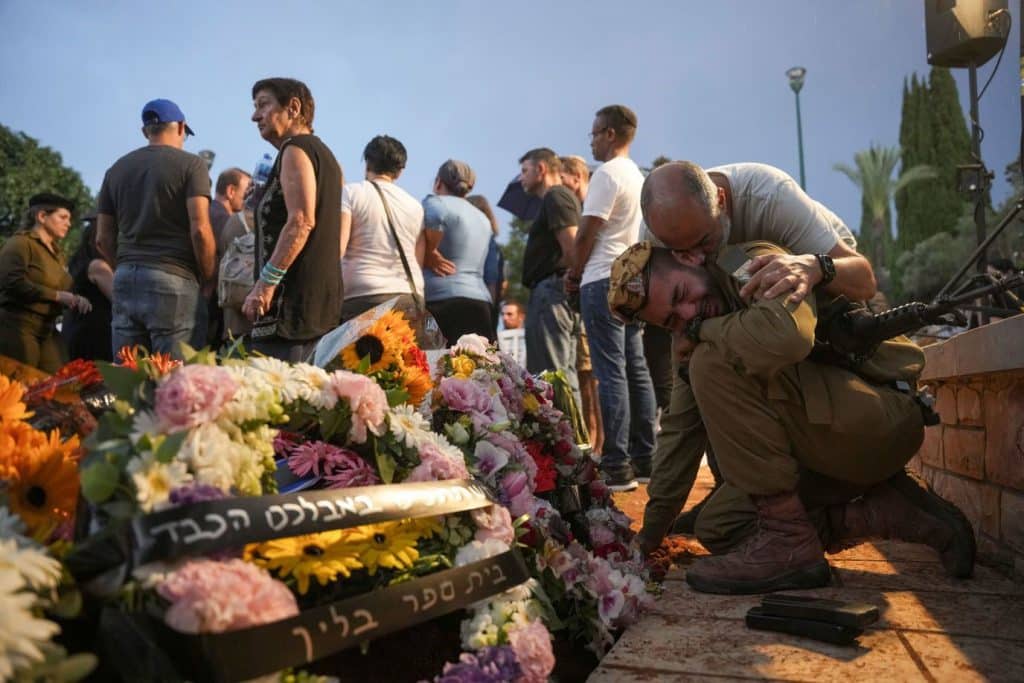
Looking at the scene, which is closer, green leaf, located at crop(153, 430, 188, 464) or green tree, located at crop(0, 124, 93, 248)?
green leaf, located at crop(153, 430, 188, 464)

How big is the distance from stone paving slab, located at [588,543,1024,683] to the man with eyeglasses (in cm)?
49

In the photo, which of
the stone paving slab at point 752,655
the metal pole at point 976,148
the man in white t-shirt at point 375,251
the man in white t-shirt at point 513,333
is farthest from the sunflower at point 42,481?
the man in white t-shirt at point 513,333

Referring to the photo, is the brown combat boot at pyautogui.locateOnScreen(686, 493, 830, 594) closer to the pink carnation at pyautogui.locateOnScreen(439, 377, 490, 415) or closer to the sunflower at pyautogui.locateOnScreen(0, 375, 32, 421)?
the pink carnation at pyautogui.locateOnScreen(439, 377, 490, 415)

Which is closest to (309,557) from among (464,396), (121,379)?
(121,379)

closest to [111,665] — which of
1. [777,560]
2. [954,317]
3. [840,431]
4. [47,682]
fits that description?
[47,682]

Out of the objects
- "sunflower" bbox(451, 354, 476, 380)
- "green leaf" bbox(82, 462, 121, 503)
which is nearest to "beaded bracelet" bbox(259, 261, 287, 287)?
"sunflower" bbox(451, 354, 476, 380)

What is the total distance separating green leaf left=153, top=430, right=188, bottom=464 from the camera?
118cm

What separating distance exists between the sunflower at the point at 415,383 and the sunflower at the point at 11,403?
81 centimetres

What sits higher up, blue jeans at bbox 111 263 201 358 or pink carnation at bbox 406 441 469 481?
blue jeans at bbox 111 263 201 358

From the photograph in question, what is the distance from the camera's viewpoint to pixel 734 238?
9.59 ft

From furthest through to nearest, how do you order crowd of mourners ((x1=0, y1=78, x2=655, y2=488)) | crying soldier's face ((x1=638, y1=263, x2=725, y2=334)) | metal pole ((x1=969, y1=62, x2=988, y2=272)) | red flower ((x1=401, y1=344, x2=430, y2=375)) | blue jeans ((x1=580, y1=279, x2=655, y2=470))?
metal pole ((x1=969, y1=62, x2=988, y2=272)), blue jeans ((x1=580, y1=279, x2=655, y2=470)), crowd of mourners ((x1=0, y1=78, x2=655, y2=488)), crying soldier's face ((x1=638, y1=263, x2=725, y2=334)), red flower ((x1=401, y1=344, x2=430, y2=375))

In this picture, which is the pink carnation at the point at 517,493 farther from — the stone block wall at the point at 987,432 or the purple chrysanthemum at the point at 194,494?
the stone block wall at the point at 987,432

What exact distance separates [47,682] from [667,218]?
2083mm

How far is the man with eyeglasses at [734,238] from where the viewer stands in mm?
2510
